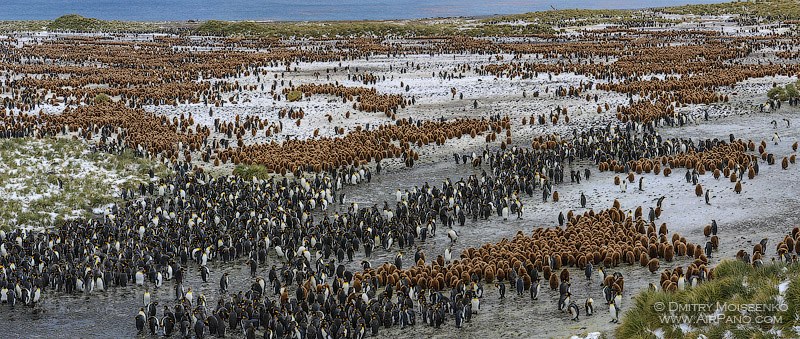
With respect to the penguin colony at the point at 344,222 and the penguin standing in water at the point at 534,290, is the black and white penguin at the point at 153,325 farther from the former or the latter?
the penguin standing in water at the point at 534,290

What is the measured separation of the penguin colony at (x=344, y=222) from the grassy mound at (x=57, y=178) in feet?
2.66

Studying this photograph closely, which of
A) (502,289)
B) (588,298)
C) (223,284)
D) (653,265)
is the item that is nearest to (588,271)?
(653,265)

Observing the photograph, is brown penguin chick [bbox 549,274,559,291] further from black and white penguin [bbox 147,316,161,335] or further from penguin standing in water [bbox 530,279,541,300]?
black and white penguin [bbox 147,316,161,335]

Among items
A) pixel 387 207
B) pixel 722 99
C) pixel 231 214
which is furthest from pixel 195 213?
pixel 722 99

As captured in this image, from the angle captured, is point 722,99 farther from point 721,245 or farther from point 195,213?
point 195,213

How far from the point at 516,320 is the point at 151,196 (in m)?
14.5

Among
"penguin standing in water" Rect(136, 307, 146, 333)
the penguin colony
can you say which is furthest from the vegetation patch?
"penguin standing in water" Rect(136, 307, 146, 333)

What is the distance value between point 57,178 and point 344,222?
10437mm

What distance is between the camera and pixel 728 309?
36.8ft

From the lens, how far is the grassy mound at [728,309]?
10586 millimetres

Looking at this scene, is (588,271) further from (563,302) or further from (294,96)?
(294,96)

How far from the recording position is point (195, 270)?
19000 millimetres

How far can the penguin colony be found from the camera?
15.4 metres

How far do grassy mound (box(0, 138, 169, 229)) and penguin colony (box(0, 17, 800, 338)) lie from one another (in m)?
0.81
